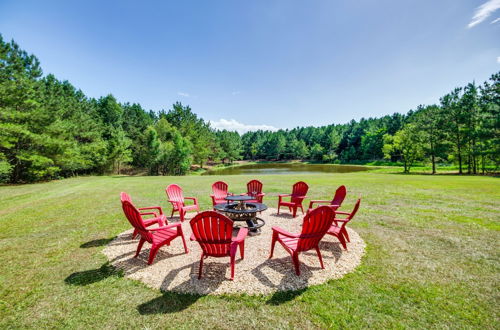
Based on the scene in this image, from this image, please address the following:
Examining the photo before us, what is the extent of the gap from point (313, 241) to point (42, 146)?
2862 cm

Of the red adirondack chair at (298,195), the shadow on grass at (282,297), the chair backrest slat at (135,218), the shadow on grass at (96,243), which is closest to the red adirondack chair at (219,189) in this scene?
the red adirondack chair at (298,195)

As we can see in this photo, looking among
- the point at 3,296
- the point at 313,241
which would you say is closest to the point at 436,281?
the point at 313,241

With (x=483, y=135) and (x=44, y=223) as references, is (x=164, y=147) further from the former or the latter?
(x=483, y=135)

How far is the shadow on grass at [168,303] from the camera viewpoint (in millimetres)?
2975

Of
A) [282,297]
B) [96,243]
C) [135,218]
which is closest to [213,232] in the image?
[282,297]

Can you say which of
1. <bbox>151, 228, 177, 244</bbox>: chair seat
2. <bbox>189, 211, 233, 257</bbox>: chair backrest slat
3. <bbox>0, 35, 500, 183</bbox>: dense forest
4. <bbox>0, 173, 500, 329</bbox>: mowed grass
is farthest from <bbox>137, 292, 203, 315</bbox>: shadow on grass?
<bbox>0, 35, 500, 183</bbox>: dense forest

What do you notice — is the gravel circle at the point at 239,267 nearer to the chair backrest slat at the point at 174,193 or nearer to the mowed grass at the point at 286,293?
the mowed grass at the point at 286,293

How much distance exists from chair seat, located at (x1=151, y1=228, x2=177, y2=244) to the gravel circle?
20.1 inches

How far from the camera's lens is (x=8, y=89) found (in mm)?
16250

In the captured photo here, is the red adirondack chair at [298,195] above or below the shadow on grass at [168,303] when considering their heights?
above

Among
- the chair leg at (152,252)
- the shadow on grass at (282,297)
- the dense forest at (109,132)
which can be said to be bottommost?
the shadow on grass at (282,297)

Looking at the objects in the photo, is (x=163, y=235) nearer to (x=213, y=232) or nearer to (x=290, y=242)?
(x=213, y=232)

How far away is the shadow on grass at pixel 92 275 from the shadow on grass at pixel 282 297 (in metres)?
2.89

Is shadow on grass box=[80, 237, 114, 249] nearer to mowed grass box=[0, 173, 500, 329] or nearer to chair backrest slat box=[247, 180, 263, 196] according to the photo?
mowed grass box=[0, 173, 500, 329]
